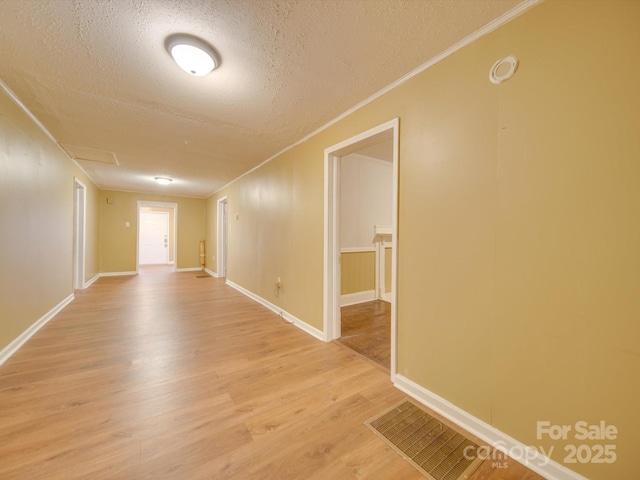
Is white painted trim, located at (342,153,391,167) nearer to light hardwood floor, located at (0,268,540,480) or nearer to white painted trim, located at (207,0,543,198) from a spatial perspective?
white painted trim, located at (207,0,543,198)

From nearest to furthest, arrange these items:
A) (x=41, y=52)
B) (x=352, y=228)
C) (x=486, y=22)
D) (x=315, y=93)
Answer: (x=486, y=22)
(x=41, y=52)
(x=315, y=93)
(x=352, y=228)

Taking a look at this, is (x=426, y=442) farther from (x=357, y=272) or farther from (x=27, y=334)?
(x=27, y=334)

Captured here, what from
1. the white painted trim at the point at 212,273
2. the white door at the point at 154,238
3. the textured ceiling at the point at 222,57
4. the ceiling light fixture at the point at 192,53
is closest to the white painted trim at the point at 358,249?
the textured ceiling at the point at 222,57

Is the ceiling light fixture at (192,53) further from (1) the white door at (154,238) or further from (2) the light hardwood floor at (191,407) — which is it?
(1) the white door at (154,238)

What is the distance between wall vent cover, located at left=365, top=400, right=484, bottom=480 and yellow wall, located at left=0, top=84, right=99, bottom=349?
3.24 meters

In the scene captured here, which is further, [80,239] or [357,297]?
[80,239]

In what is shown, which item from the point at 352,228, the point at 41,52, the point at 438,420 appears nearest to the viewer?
the point at 438,420

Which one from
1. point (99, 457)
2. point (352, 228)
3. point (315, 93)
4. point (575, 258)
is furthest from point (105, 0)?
point (352, 228)

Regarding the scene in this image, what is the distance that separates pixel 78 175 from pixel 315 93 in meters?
5.11

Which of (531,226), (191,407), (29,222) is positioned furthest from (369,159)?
(29,222)

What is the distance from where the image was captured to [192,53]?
5.22 feet

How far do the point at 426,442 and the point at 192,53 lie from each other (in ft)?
9.06

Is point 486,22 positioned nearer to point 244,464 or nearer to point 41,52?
point 244,464

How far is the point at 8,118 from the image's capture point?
217cm
